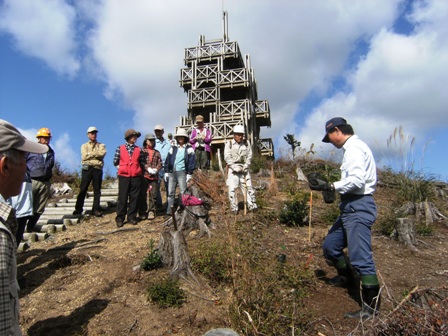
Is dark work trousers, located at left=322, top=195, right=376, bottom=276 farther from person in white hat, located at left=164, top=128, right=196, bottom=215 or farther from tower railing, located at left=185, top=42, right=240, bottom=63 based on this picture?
tower railing, located at left=185, top=42, right=240, bottom=63

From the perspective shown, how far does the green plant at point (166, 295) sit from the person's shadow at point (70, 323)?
0.56 metres

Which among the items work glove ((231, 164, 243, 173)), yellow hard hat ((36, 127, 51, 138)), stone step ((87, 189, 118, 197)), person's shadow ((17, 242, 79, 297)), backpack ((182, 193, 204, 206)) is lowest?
person's shadow ((17, 242, 79, 297))

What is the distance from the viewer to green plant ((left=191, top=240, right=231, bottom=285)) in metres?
4.20

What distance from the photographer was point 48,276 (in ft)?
15.3

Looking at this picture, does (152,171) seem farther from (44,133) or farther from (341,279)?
(341,279)

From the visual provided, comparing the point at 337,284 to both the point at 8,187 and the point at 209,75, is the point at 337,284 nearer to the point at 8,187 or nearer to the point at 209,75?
the point at 8,187

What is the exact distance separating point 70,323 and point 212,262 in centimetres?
170

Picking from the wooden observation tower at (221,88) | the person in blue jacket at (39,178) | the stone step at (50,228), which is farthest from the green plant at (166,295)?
the wooden observation tower at (221,88)

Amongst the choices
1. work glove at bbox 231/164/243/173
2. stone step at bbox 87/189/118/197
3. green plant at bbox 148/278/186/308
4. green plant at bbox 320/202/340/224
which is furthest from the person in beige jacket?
green plant at bbox 320/202/340/224

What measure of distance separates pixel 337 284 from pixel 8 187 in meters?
3.70

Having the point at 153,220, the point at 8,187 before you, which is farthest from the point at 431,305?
the point at 153,220

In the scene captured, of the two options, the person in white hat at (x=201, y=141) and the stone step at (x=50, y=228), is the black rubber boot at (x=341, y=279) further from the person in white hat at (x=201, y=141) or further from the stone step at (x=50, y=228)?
the person in white hat at (x=201, y=141)

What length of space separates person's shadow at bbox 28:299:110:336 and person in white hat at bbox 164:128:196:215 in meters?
3.39

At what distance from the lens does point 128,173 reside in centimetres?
Answer: 673
